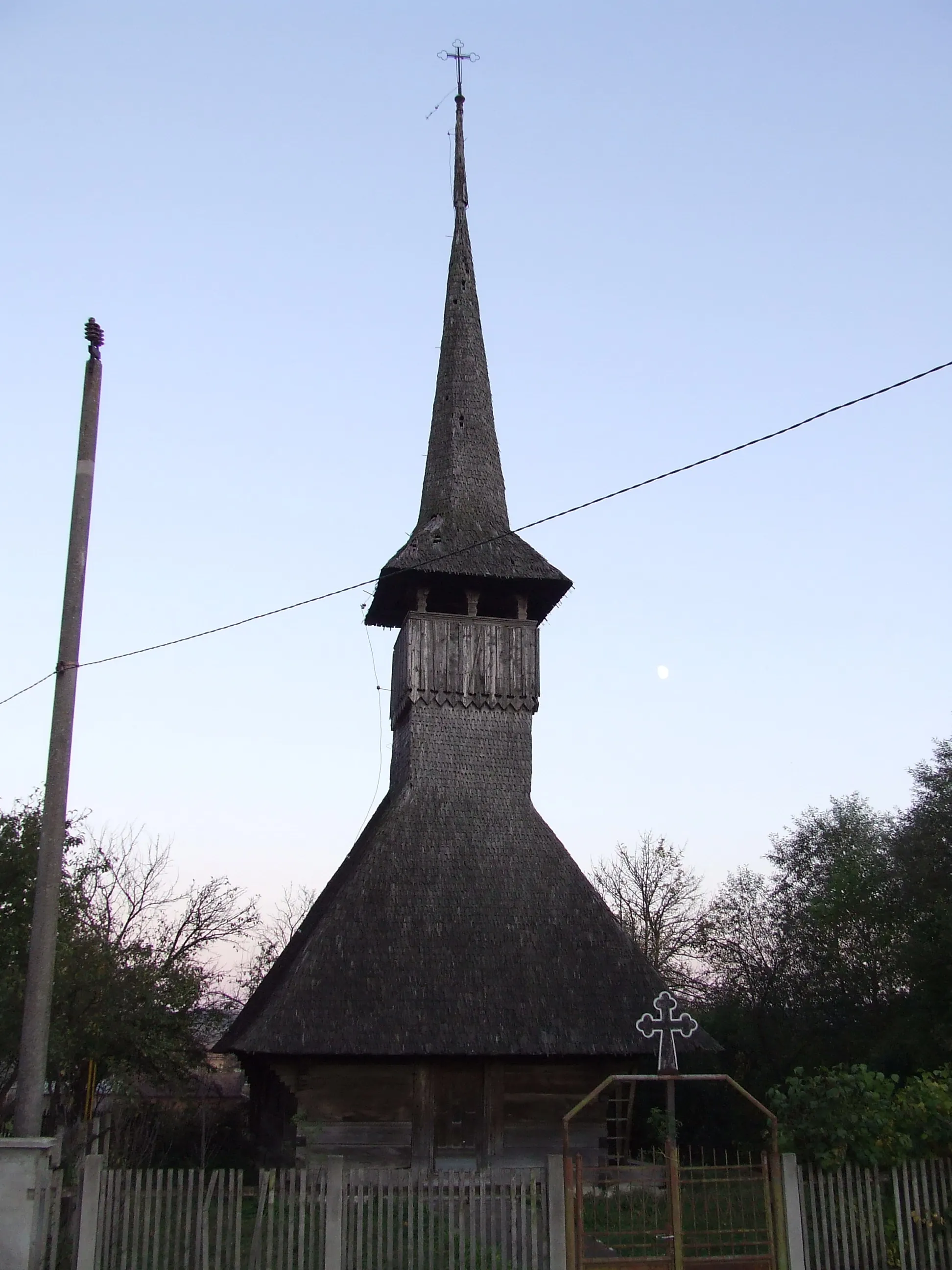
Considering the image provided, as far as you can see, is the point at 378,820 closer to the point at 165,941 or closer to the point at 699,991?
the point at 165,941

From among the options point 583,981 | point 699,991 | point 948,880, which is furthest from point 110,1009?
point 699,991

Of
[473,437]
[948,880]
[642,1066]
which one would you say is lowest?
[642,1066]

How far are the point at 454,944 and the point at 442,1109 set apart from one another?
2.28m

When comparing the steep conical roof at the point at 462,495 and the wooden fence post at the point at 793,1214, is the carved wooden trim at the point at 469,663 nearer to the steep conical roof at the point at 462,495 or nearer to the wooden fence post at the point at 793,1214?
the steep conical roof at the point at 462,495

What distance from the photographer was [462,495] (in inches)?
904

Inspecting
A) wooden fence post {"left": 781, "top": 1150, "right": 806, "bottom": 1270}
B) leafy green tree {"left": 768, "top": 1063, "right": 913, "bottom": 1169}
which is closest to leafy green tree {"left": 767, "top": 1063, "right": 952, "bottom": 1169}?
leafy green tree {"left": 768, "top": 1063, "right": 913, "bottom": 1169}

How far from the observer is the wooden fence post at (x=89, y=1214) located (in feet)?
31.0

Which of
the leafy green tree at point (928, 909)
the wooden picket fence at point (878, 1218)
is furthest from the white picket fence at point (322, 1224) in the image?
the leafy green tree at point (928, 909)

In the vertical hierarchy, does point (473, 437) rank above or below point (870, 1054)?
above

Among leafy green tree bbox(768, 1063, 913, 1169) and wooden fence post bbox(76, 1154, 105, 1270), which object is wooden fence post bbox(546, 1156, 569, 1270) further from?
wooden fence post bbox(76, 1154, 105, 1270)

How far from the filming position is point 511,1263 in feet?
32.5

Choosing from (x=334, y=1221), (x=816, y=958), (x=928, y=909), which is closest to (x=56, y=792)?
(x=334, y=1221)

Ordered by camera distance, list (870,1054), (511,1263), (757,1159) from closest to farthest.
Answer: (511,1263), (757,1159), (870,1054)

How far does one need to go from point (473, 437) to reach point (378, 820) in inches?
328
